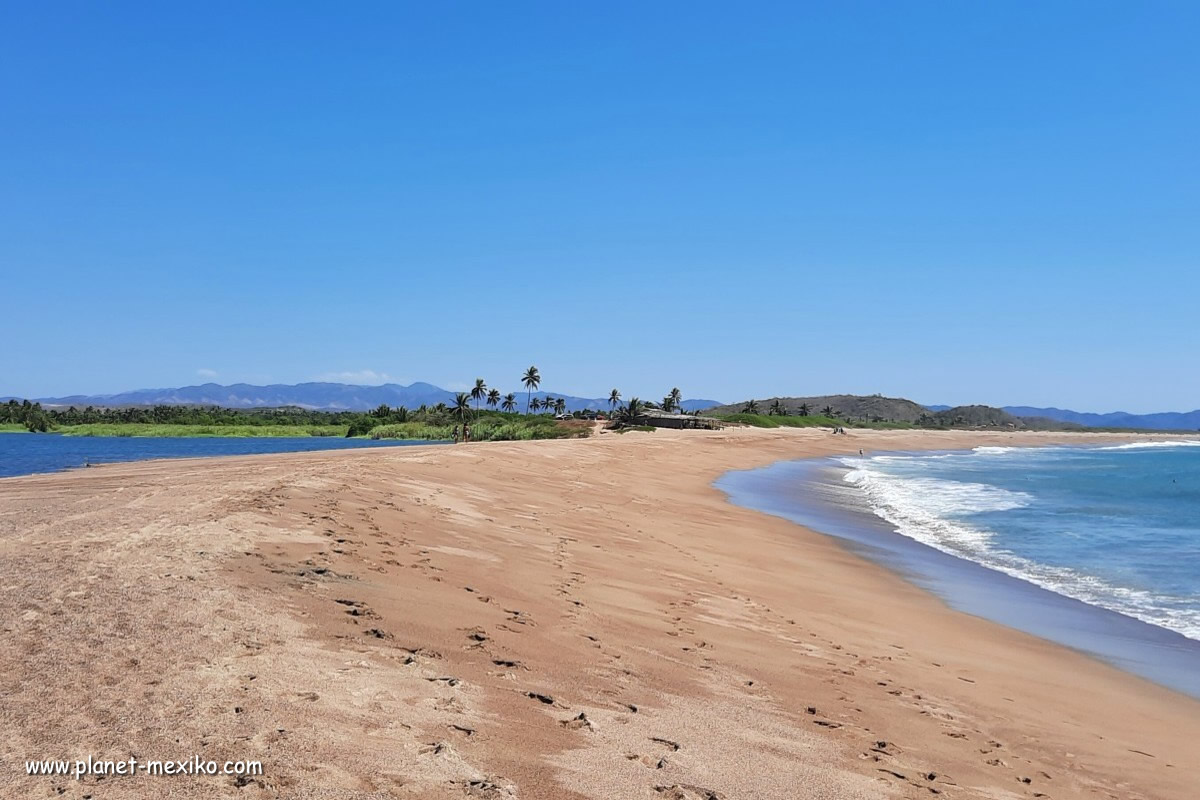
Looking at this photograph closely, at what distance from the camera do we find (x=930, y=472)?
48.8 metres

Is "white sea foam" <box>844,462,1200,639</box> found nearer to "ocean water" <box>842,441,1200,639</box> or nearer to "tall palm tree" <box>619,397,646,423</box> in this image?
"ocean water" <box>842,441,1200,639</box>

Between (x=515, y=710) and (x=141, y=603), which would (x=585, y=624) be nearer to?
(x=515, y=710)

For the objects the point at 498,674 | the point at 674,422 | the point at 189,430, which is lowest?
the point at 189,430

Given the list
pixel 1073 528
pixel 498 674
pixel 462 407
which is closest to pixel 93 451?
pixel 462 407

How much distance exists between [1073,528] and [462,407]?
7725cm

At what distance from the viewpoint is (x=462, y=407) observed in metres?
94.4

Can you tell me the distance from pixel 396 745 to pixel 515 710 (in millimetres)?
1161

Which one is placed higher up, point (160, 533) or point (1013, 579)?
point (160, 533)

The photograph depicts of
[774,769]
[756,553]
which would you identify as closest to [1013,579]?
[756,553]

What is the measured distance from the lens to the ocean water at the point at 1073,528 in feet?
49.9

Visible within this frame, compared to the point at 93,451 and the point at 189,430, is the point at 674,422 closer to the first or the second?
the point at 93,451

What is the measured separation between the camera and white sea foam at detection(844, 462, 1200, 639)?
45.2ft

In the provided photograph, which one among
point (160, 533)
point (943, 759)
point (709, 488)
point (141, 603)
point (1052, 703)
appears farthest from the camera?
point (709, 488)

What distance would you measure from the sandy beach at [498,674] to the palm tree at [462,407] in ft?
258
